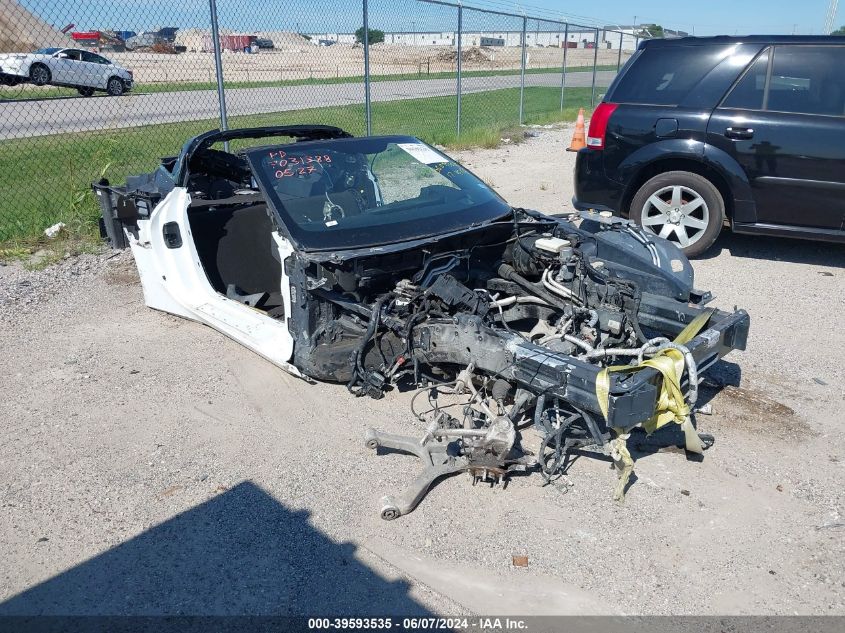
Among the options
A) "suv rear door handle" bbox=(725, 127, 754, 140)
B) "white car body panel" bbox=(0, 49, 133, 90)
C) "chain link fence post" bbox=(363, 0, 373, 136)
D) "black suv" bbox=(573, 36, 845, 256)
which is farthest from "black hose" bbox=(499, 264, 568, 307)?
"white car body panel" bbox=(0, 49, 133, 90)

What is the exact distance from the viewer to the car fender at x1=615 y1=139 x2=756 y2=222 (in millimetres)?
6625

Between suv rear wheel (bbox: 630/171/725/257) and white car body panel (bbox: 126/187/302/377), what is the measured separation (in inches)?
161

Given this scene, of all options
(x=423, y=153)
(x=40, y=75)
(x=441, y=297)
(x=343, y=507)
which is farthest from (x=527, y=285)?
(x=40, y=75)

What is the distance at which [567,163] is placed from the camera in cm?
1256

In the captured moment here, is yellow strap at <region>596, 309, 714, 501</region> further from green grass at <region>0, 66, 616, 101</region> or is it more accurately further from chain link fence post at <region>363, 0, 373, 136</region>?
chain link fence post at <region>363, 0, 373, 136</region>

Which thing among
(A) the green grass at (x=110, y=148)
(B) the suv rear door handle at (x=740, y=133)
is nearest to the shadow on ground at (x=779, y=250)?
(B) the suv rear door handle at (x=740, y=133)

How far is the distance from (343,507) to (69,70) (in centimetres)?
1326

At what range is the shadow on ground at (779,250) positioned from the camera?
282 inches

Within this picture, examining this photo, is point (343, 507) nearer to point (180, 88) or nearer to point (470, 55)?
point (180, 88)

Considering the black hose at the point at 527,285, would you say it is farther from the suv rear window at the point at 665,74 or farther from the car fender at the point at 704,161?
the suv rear window at the point at 665,74

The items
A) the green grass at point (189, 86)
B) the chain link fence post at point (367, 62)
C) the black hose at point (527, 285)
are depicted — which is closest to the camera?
the black hose at point (527, 285)

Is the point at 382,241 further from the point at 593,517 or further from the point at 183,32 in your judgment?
the point at 183,32

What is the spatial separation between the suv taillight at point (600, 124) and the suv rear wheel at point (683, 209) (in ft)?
2.10

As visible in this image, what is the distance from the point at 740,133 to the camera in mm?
6570
